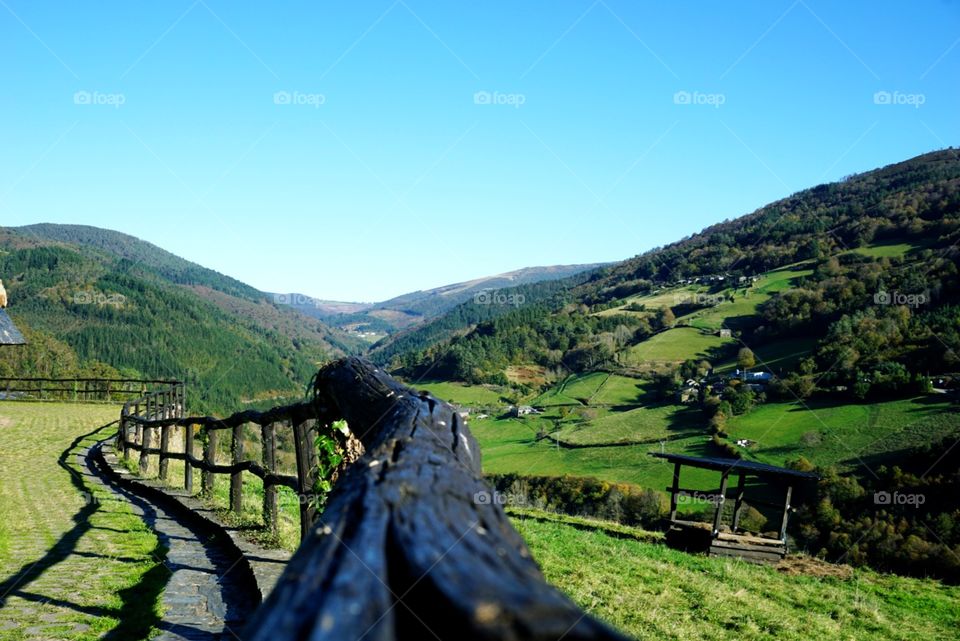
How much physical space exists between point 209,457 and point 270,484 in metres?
2.83

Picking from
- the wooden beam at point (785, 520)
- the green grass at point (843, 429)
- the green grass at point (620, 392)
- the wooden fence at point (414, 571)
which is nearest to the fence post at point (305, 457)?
the wooden fence at point (414, 571)

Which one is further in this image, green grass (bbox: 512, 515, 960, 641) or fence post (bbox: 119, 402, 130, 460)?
fence post (bbox: 119, 402, 130, 460)

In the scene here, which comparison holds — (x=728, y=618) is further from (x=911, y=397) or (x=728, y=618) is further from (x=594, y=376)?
(x=594, y=376)

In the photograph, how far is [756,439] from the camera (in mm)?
54375

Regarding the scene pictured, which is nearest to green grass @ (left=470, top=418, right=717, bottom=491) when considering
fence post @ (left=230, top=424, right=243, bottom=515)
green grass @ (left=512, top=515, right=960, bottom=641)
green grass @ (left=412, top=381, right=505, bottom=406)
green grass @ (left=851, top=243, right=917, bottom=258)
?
green grass @ (left=412, top=381, right=505, bottom=406)

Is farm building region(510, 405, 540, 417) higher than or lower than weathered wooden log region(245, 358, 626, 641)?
lower

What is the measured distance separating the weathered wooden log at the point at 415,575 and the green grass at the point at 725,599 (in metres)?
5.49

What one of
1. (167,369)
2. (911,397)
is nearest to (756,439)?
(911,397)

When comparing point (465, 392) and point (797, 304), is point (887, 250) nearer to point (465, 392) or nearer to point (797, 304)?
point (797, 304)

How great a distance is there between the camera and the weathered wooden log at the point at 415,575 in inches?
37.1

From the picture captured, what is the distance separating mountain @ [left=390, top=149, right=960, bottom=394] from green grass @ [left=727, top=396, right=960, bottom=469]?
3.58 meters

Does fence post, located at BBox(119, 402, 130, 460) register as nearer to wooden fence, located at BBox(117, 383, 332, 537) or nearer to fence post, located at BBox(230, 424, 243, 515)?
wooden fence, located at BBox(117, 383, 332, 537)

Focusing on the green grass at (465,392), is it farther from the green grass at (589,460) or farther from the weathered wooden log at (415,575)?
the weathered wooden log at (415,575)

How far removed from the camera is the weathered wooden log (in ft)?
3.09
